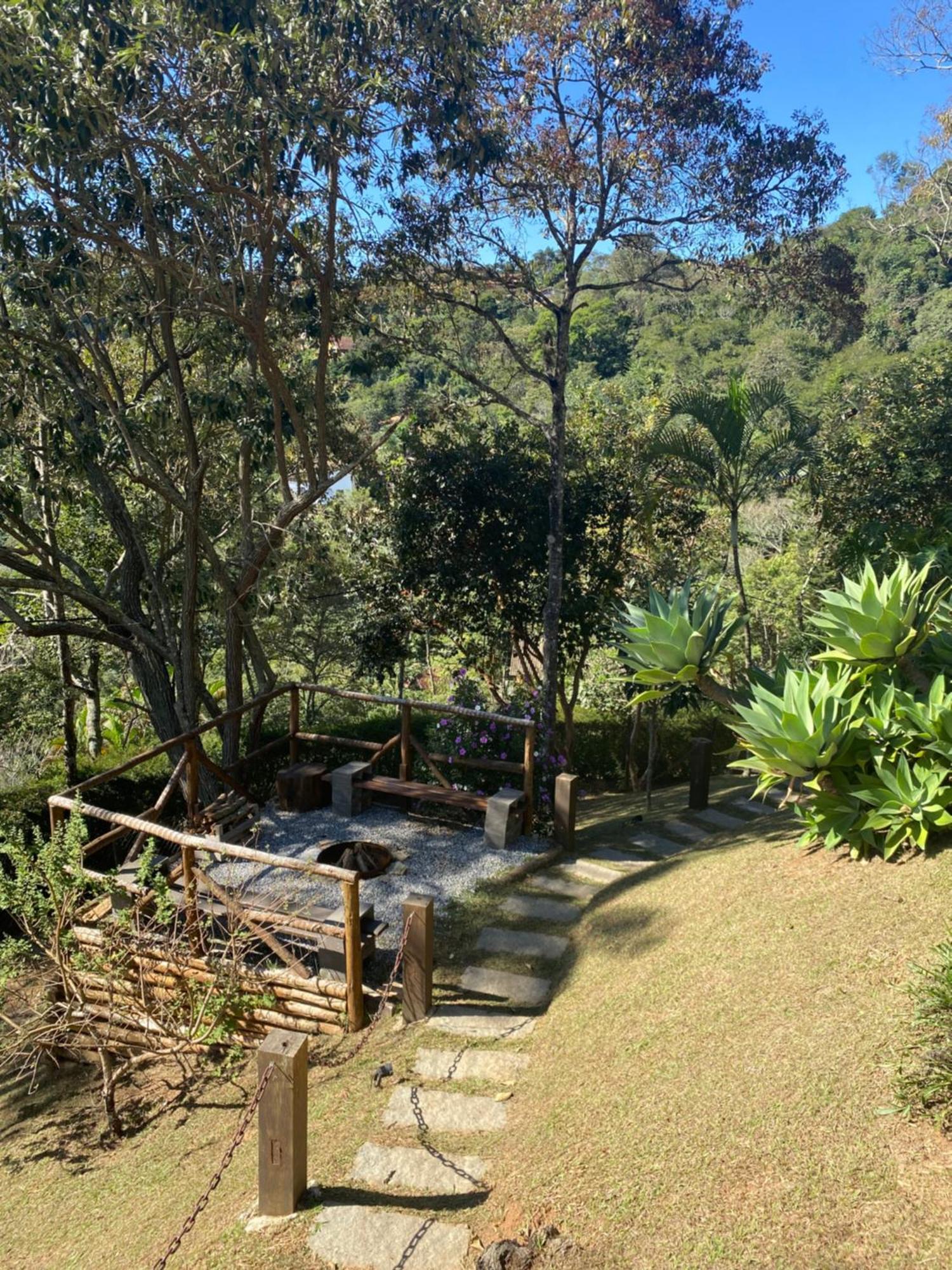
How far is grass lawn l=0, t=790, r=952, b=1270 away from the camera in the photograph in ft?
9.09

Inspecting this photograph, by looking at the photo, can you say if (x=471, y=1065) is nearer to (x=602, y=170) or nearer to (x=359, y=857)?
(x=359, y=857)

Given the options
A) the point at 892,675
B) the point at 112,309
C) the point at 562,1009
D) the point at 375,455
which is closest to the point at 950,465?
the point at 892,675

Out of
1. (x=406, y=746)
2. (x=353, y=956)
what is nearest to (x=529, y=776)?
(x=406, y=746)

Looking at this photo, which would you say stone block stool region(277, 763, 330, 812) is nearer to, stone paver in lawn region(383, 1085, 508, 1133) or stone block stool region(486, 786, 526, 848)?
stone block stool region(486, 786, 526, 848)

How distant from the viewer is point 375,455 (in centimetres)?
1128

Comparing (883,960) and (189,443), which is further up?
(189,443)

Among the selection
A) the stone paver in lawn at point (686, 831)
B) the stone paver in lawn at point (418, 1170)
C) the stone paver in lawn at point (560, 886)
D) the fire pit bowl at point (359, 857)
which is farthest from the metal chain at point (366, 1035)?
the stone paver in lawn at point (686, 831)

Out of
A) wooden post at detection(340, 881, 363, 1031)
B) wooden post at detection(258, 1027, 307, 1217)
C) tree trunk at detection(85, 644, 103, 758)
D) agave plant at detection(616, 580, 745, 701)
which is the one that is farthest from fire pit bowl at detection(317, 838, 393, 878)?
tree trunk at detection(85, 644, 103, 758)

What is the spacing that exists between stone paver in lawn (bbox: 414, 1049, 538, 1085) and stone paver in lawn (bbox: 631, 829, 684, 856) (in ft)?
10.9

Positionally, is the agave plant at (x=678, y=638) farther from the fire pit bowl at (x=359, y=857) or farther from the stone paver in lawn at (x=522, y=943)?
the fire pit bowl at (x=359, y=857)

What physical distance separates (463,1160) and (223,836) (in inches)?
176

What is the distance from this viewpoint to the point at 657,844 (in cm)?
782

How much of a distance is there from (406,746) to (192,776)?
81.3 inches

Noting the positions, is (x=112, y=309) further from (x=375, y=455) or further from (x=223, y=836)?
(x=223, y=836)
